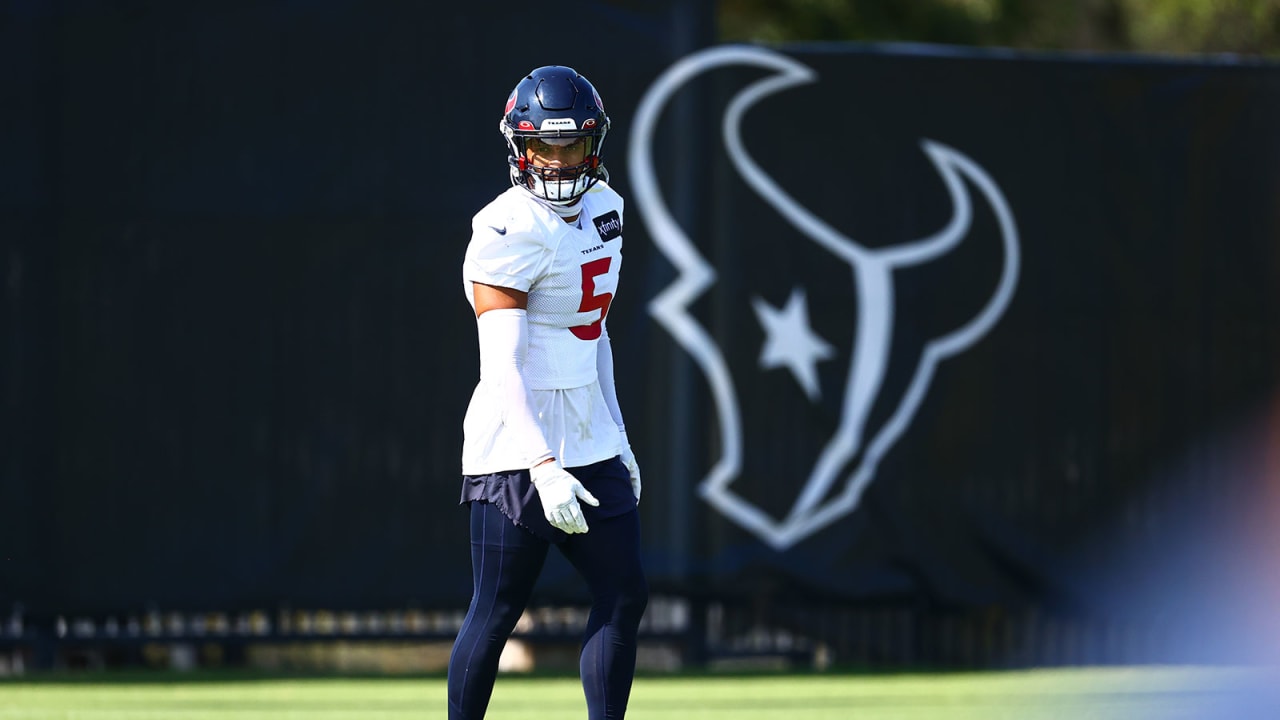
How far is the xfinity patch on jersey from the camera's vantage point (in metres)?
4.70

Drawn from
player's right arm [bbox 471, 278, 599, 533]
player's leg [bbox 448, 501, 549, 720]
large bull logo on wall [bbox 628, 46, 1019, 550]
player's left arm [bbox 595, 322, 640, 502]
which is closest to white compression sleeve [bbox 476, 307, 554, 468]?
player's right arm [bbox 471, 278, 599, 533]

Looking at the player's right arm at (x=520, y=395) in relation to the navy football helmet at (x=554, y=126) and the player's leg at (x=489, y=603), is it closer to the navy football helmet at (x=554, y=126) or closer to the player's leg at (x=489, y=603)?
the player's leg at (x=489, y=603)

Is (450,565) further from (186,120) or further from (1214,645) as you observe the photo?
(1214,645)

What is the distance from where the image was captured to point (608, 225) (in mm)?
4730

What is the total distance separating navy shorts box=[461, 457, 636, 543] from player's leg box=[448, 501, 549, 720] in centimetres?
3

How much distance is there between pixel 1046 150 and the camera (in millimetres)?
8508

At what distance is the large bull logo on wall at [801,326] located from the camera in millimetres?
8180

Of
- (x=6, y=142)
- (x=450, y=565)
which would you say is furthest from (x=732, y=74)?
(x=6, y=142)

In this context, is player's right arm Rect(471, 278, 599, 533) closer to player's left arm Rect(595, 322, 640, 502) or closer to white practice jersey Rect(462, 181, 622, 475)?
white practice jersey Rect(462, 181, 622, 475)

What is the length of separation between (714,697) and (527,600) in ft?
10.2

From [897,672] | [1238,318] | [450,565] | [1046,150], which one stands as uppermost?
[1046,150]

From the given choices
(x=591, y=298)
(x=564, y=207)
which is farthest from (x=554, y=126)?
(x=591, y=298)

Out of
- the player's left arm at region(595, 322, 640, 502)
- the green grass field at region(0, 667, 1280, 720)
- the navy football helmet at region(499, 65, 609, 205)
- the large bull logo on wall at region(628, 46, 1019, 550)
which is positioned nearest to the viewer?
the navy football helmet at region(499, 65, 609, 205)

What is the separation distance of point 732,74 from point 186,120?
2467 millimetres
